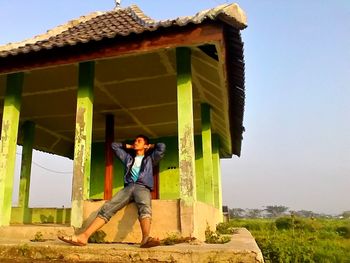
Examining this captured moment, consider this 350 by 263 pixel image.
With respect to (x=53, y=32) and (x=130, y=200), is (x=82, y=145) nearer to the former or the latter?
(x=130, y=200)

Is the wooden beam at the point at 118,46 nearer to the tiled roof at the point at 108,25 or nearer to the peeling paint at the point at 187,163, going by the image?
the tiled roof at the point at 108,25

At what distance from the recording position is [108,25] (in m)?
6.56

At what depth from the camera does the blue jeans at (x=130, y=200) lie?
437cm

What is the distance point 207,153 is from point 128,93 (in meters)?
2.23

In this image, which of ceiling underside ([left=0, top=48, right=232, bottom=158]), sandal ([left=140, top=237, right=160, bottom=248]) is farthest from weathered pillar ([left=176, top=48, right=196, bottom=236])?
sandal ([left=140, top=237, right=160, bottom=248])

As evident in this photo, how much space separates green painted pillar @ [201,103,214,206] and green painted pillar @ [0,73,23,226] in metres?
3.94

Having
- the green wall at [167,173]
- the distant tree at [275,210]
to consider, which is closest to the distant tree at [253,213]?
the distant tree at [275,210]

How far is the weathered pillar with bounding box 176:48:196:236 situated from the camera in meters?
4.58

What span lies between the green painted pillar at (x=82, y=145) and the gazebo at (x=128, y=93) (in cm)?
1

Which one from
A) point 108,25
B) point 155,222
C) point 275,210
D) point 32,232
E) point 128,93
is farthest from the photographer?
point 275,210

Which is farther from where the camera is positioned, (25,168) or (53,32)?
(25,168)

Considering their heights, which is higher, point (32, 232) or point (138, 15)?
point (138, 15)

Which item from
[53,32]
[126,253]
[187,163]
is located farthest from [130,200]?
[53,32]

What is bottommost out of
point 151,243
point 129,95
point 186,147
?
point 151,243
